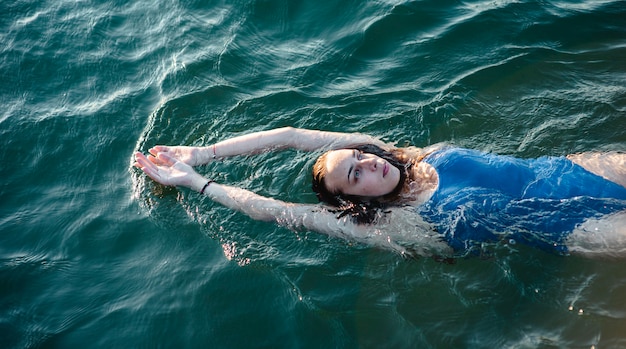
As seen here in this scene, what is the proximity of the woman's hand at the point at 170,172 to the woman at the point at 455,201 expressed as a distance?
28cm

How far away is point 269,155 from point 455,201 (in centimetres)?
218

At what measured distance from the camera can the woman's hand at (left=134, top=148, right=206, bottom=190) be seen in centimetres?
543

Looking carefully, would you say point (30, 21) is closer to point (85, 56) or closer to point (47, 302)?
point (85, 56)

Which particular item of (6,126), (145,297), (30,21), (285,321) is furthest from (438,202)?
(30,21)

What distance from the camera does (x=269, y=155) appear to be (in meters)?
6.00

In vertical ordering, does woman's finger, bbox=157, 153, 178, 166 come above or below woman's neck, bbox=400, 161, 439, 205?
above

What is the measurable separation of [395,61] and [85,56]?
4.37 meters

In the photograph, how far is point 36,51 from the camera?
788cm

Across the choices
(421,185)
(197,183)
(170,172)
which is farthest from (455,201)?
(170,172)

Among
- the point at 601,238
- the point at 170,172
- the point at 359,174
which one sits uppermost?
the point at 359,174

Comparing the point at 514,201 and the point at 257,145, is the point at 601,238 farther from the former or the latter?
the point at 257,145

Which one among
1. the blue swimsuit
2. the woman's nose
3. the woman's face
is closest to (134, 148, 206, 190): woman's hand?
the woman's face

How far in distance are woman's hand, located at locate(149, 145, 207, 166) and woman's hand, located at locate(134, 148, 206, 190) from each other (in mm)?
→ 96

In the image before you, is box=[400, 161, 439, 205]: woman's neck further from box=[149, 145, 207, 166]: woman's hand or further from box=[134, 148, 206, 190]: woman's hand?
box=[149, 145, 207, 166]: woman's hand
